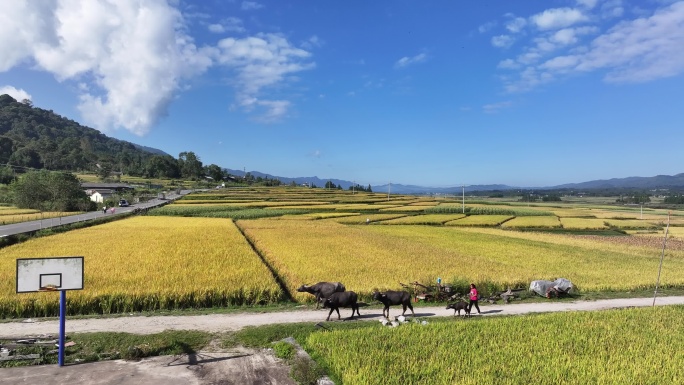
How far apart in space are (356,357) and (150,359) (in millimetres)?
4719

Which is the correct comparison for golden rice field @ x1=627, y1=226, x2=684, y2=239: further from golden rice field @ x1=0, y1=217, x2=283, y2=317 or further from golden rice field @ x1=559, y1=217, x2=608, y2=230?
golden rice field @ x1=0, y1=217, x2=283, y2=317

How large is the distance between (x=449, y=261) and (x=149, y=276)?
47.9 ft

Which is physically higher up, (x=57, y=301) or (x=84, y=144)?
(x=84, y=144)

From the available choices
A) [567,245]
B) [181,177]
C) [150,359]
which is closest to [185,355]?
[150,359]

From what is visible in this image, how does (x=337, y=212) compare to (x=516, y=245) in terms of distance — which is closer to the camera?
(x=516, y=245)

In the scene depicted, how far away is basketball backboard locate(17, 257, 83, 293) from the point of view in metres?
8.42

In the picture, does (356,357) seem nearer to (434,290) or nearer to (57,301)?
(434,290)

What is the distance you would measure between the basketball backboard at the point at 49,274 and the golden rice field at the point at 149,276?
445 cm

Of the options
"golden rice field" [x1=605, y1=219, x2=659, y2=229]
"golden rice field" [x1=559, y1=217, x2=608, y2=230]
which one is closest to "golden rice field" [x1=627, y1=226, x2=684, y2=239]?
"golden rice field" [x1=605, y1=219, x2=659, y2=229]

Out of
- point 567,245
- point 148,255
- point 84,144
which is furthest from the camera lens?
point 84,144

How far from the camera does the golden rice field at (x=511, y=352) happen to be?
25.9 ft

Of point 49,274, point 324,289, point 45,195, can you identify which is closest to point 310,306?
point 324,289

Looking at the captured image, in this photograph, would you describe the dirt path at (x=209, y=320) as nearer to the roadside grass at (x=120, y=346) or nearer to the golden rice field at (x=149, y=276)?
the roadside grass at (x=120, y=346)

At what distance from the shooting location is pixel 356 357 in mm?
8727
